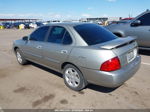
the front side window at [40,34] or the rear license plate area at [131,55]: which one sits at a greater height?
Answer: the front side window at [40,34]

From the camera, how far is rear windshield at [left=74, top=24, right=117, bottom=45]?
307 centimetres

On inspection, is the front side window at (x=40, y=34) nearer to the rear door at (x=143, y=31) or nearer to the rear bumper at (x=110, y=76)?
the rear bumper at (x=110, y=76)

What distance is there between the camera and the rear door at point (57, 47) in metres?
3.22

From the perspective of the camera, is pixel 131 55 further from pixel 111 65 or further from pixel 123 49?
pixel 111 65

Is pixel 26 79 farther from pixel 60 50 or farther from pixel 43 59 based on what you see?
pixel 60 50

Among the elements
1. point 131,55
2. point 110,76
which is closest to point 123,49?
point 131,55

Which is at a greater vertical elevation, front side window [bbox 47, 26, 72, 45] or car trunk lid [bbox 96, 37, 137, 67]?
front side window [bbox 47, 26, 72, 45]

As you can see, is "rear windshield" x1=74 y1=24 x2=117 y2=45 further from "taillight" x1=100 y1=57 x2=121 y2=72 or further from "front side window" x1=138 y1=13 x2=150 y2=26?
"front side window" x1=138 y1=13 x2=150 y2=26

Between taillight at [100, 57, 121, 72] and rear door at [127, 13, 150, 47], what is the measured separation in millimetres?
3747

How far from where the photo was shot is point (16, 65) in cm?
546

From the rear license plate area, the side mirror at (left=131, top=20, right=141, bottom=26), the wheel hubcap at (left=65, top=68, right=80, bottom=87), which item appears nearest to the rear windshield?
the rear license plate area

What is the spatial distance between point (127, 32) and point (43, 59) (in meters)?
4.01

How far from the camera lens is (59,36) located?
353cm

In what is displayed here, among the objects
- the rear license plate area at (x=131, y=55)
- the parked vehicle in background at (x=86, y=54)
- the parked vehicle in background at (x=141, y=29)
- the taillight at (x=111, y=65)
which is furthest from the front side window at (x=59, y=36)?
the parked vehicle in background at (x=141, y=29)
